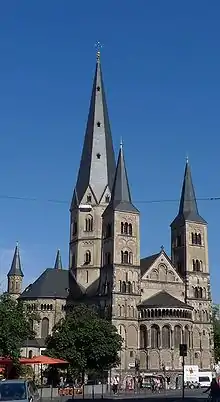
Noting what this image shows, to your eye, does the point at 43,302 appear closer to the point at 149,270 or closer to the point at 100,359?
the point at 149,270

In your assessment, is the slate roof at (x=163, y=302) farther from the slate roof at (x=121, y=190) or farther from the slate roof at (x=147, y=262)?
the slate roof at (x=121, y=190)

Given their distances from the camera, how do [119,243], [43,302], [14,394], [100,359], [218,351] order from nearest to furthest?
[14,394] → [100,359] → [119,243] → [43,302] → [218,351]

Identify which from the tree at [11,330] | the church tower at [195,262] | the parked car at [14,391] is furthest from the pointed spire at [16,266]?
the parked car at [14,391]

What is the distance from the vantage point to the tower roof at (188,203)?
107 m

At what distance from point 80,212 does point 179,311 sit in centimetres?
2683

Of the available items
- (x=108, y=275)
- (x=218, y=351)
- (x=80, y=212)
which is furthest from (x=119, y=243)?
(x=218, y=351)

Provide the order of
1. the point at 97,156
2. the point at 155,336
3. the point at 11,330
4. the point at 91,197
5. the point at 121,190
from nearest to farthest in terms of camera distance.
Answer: the point at 11,330
the point at 155,336
the point at 121,190
the point at 91,197
the point at 97,156

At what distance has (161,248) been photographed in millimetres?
104000

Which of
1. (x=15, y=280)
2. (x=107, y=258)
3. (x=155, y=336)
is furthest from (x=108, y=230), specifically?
(x=15, y=280)

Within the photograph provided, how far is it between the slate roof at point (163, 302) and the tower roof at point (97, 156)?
2075 cm

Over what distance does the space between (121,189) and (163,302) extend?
66.0 feet

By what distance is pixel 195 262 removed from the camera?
10525 centimetres

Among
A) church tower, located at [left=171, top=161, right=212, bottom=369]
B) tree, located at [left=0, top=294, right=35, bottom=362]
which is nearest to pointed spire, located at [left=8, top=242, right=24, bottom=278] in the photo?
church tower, located at [left=171, top=161, right=212, bottom=369]

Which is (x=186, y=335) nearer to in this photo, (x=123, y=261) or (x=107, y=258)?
(x=123, y=261)
